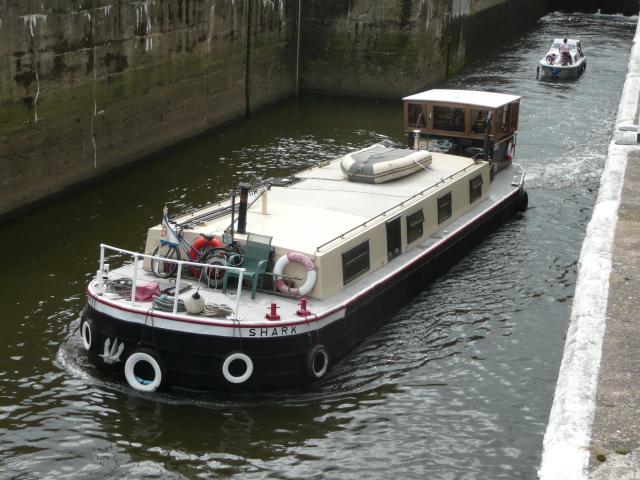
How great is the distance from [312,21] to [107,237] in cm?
1967

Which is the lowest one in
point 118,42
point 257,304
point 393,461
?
point 393,461

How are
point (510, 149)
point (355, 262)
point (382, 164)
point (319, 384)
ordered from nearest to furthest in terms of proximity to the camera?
point (319, 384)
point (355, 262)
point (382, 164)
point (510, 149)

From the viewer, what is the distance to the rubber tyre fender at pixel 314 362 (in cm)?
1523

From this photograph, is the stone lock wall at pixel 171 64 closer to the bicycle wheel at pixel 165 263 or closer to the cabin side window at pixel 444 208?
the bicycle wheel at pixel 165 263

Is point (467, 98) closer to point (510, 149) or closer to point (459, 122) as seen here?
point (459, 122)

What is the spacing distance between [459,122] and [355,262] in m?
8.05

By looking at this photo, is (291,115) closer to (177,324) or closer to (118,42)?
(118,42)

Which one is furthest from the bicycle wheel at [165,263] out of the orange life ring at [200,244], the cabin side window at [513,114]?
the cabin side window at [513,114]

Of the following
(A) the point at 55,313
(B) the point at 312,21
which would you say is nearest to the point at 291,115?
(B) the point at 312,21

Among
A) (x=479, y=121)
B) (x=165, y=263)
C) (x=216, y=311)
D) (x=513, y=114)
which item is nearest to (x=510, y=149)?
(x=513, y=114)

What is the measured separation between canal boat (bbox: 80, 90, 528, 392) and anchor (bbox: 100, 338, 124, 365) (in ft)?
0.05

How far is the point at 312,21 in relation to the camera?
130 ft

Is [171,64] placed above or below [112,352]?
above

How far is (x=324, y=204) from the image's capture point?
61.0ft
